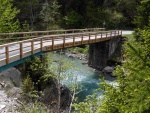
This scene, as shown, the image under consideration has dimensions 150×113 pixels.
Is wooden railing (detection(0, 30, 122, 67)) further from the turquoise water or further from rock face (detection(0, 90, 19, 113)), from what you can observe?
the turquoise water

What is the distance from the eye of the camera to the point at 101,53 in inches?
1081

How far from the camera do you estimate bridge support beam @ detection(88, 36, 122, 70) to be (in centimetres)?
2708

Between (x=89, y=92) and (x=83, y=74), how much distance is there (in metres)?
5.24

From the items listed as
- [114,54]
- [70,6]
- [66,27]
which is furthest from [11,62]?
[70,6]

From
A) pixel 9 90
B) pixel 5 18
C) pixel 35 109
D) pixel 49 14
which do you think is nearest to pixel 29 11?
pixel 49 14

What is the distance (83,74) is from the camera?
76.2 ft

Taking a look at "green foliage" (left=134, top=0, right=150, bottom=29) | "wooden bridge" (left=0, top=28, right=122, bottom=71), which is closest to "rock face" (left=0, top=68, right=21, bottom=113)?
"wooden bridge" (left=0, top=28, right=122, bottom=71)

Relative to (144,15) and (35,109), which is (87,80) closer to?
(144,15)

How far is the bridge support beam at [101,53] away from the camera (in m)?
27.1

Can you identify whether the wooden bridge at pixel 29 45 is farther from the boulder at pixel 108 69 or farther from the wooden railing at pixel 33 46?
the boulder at pixel 108 69

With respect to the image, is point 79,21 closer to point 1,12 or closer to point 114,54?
point 114,54

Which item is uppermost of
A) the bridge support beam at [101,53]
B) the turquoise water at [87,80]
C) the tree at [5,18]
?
the tree at [5,18]

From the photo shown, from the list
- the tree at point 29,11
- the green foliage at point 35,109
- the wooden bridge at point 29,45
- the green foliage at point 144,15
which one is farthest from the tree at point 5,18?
the tree at point 29,11

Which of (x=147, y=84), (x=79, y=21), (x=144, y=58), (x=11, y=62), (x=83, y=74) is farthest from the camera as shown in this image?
(x=79, y=21)
